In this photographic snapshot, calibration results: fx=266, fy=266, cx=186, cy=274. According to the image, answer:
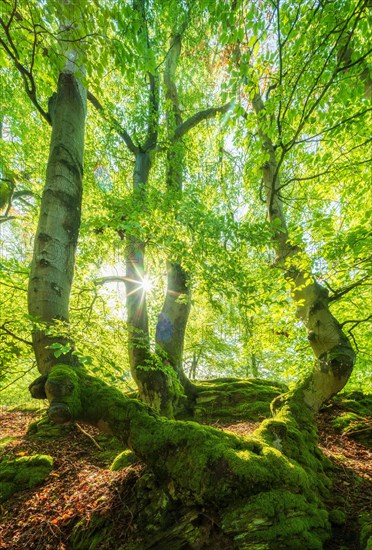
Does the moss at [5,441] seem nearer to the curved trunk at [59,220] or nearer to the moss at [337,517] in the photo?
the curved trunk at [59,220]

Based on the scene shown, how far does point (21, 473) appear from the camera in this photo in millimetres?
3484

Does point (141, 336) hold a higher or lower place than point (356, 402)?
higher

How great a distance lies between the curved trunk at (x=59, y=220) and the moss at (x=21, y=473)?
1937 mm

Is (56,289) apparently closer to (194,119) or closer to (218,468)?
(218,468)

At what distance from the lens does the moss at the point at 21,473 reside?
328 cm

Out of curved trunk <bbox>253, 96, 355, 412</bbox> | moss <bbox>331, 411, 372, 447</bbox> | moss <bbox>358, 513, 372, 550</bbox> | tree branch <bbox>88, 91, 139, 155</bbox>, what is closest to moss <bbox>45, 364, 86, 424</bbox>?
moss <bbox>358, 513, 372, 550</bbox>

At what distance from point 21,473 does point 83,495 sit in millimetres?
1272

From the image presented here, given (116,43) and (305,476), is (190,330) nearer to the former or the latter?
(305,476)

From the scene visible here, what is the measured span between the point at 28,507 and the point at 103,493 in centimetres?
92

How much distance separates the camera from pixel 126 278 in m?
6.02

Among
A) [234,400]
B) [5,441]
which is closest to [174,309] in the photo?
[234,400]

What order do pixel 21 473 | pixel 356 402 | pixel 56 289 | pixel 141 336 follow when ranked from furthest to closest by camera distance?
pixel 356 402, pixel 141 336, pixel 21 473, pixel 56 289

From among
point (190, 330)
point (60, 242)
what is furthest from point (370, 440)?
point (190, 330)

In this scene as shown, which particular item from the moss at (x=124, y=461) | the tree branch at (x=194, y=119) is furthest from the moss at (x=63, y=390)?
the tree branch at (x=194, y=119)
